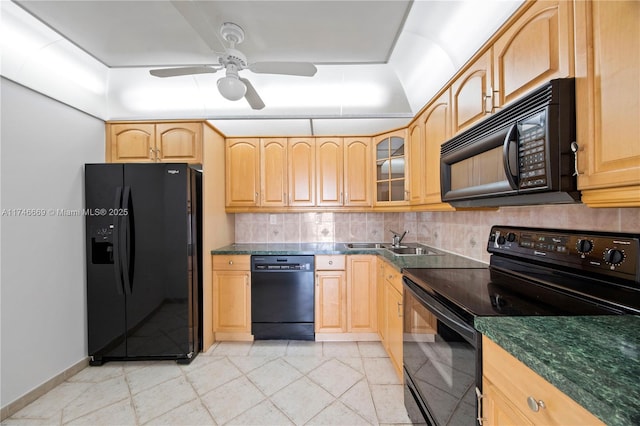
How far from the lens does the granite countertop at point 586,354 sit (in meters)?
0.47

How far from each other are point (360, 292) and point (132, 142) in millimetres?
2672

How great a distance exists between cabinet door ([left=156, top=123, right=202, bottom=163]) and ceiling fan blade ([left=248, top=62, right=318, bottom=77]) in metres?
0.98

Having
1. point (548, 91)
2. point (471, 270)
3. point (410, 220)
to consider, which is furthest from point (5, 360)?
point (410, 220)

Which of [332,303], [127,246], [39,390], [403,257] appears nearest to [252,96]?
[127,246]

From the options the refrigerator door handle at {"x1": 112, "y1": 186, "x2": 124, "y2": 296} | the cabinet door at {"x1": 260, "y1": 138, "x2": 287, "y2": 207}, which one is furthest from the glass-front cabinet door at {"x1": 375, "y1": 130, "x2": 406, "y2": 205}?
the refrigerator door handle at {"x1": 112, "y1": 186, "x2": 124, "y2": 296}

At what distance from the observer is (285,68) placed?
5.71 ft

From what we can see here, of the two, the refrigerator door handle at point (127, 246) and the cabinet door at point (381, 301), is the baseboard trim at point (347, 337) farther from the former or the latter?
the refrigerator door handle at point (127, 246)

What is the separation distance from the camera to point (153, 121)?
7.93 feet

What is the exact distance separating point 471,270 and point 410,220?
1468 millimetres

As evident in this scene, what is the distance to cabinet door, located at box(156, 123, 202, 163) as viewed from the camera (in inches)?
94.0

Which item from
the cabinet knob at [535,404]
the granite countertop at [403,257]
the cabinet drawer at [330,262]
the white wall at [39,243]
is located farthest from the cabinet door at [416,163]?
the white wall at [39,243]

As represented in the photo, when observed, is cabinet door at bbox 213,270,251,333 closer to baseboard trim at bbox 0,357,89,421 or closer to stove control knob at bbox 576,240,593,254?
baseboard trim at bbox 0,357,89,421

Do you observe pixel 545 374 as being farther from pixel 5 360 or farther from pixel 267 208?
pixel 5 360

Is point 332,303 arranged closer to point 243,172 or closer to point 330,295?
point 330,295
